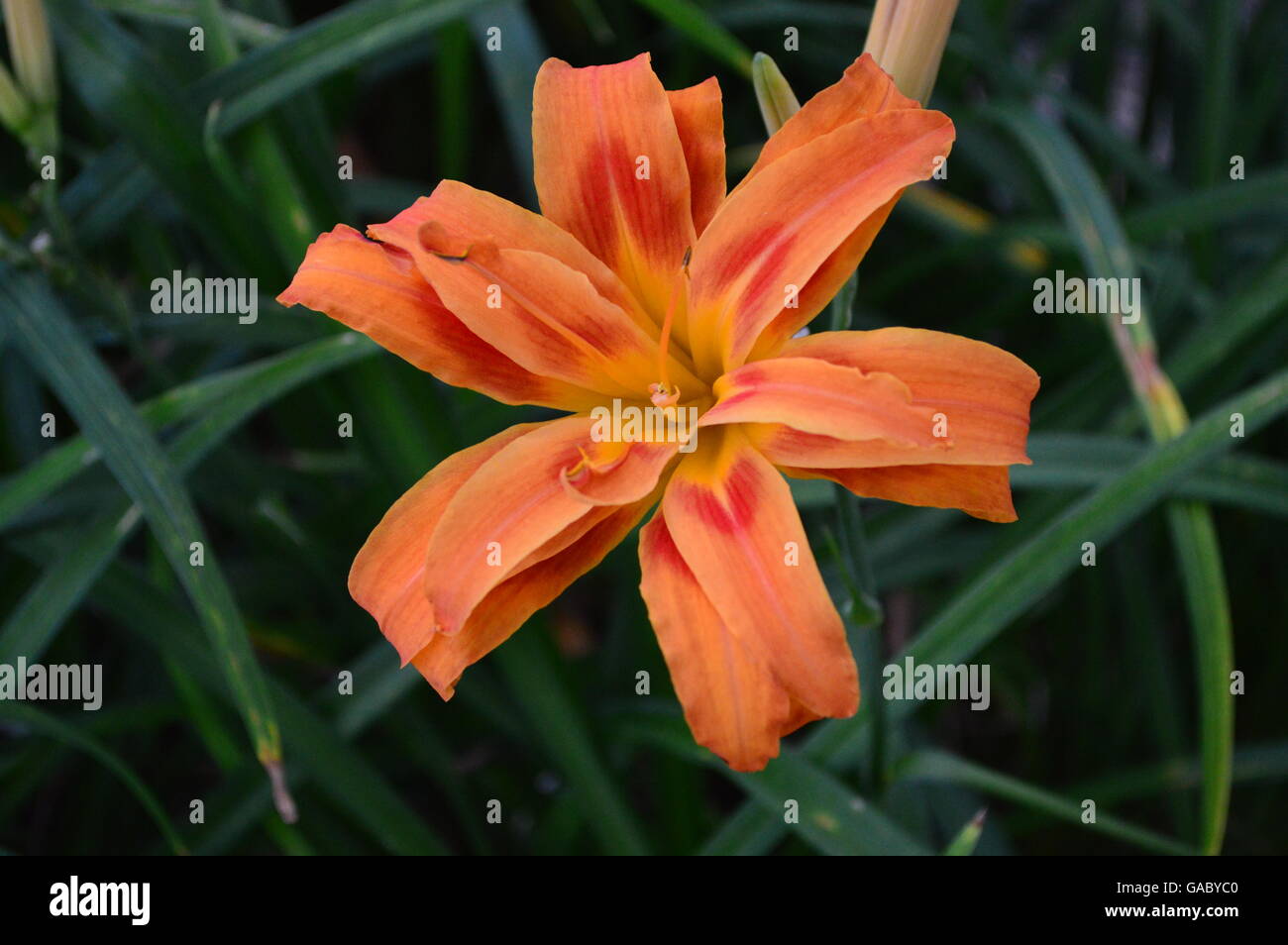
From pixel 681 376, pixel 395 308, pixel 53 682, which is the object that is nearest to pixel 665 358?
pixel 681 376

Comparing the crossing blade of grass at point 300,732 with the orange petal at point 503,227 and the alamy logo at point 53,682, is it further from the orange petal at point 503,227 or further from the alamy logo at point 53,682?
the orange petal at point 503,227

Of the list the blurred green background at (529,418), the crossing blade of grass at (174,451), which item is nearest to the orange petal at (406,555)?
the blurred green background at (529,418)

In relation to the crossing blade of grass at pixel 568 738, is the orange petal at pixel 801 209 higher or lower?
higher

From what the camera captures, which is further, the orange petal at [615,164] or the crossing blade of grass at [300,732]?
the crossing blade of grass at [300,732]

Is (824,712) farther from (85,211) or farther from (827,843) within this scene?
(85,211)

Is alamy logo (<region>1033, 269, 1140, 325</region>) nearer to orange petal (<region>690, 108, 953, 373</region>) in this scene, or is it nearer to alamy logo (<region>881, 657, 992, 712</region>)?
alamy logo (<region>881, 657, 992, 712</region>)
